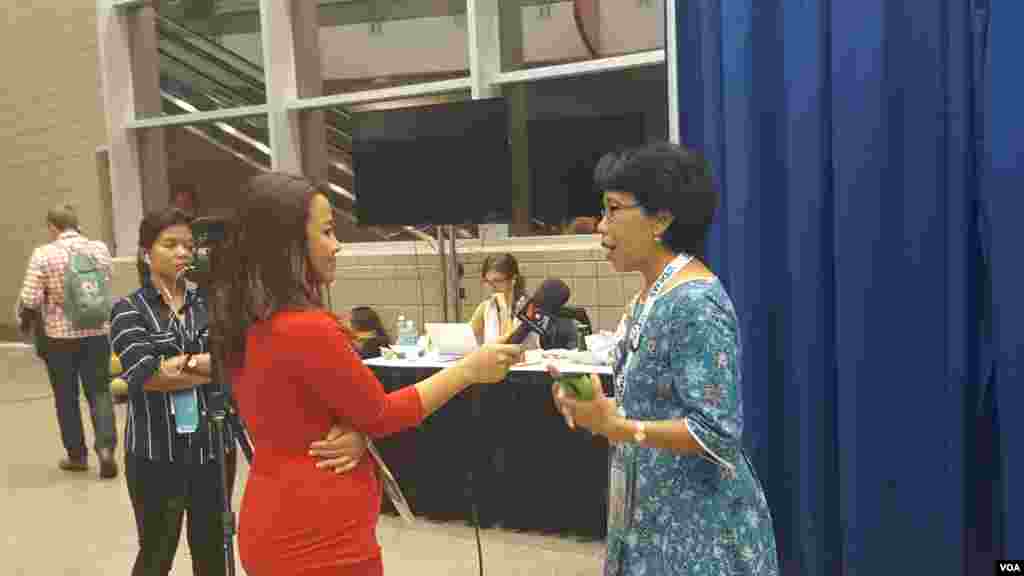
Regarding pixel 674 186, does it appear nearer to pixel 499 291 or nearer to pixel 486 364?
pixel 486 364

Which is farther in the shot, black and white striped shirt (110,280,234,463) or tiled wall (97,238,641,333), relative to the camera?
tiled wall (97,238,641,333)

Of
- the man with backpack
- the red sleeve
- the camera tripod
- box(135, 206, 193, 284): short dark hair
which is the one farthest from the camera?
the man with backpack

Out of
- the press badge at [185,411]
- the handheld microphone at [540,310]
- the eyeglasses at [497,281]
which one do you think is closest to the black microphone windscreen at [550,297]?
the handheld microphone at [540,310]

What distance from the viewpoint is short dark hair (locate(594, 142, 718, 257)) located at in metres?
1.86

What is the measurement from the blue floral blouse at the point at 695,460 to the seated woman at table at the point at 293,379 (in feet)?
1.47

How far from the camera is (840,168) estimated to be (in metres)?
3.54

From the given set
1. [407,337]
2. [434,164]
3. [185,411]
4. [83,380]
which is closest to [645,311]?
[185,411]

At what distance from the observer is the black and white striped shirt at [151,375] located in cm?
286

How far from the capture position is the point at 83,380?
6223 millimetres

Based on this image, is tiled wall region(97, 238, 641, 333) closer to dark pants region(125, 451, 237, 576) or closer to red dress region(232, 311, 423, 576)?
dark pants region(125, 451, 237, 576)

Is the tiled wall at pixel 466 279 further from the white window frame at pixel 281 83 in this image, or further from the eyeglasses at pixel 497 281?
the eyeglasses at pixel 497 281

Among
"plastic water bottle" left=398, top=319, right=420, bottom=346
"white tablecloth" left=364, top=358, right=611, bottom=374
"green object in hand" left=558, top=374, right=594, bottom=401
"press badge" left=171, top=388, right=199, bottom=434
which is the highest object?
"green object in hand" left=558, top=374, right=594, bottom=401

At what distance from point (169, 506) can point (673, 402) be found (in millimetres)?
1751

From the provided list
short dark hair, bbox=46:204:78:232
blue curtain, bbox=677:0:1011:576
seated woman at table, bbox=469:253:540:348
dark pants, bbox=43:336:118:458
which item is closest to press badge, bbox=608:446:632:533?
blue curtain, bbox=677:0:1011:576
